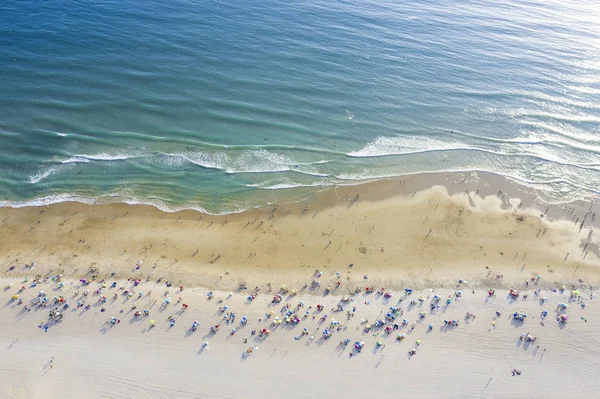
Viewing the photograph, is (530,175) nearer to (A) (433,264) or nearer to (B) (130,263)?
(A) (433,264)

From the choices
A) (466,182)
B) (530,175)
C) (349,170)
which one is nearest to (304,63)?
(349,170)

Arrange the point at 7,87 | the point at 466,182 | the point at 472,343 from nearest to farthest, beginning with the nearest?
the point at 472,343
the point at 466,182
the point at 7,87

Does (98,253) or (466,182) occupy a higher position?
(466,182)

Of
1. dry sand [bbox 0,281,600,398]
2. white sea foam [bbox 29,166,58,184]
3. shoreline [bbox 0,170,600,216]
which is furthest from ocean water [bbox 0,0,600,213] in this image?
dry sand [bbox 0,281,600,398]

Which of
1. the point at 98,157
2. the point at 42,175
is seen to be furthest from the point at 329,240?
the point at 42,175

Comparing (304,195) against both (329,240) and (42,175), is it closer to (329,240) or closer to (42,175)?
(329,240)
